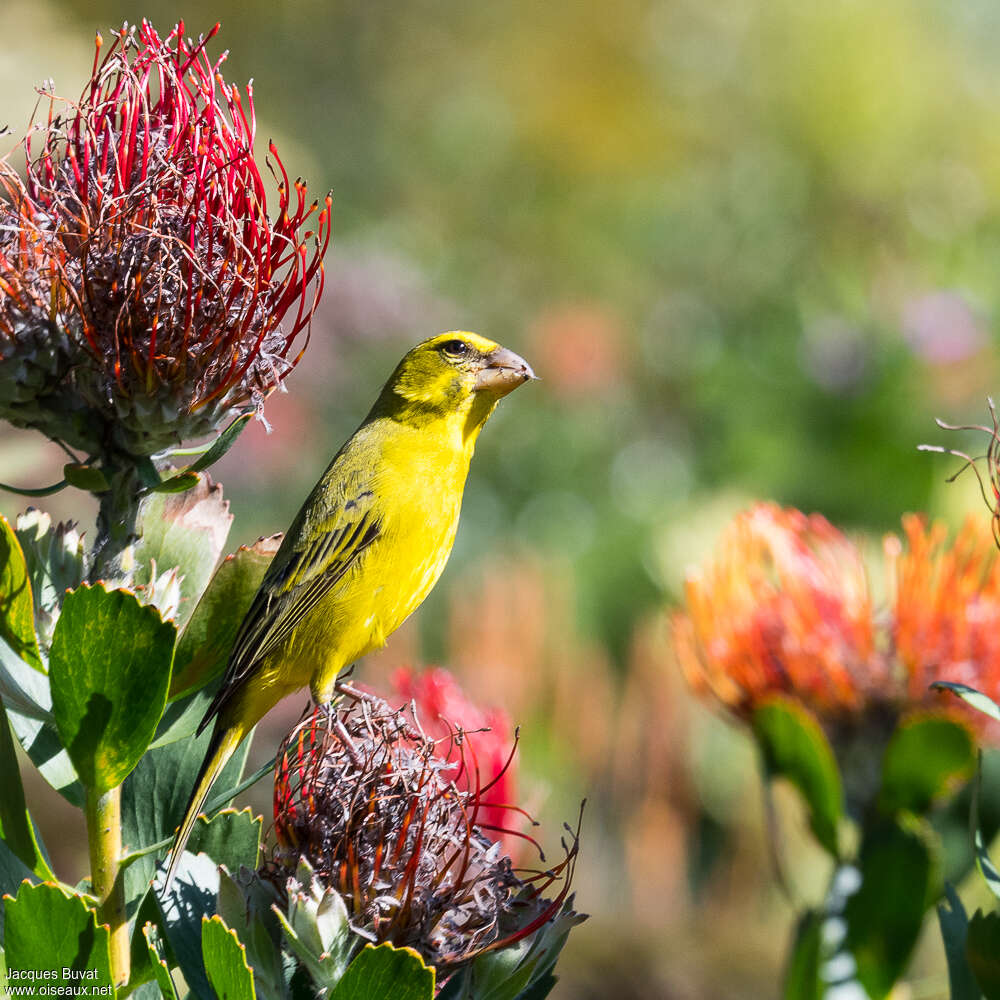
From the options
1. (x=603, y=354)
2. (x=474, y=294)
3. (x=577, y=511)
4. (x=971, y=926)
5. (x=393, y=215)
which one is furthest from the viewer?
(x=393, y=215)

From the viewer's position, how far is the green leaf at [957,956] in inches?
41.8

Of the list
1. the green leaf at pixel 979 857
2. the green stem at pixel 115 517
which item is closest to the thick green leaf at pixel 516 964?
the green leaf at pixel 979 857

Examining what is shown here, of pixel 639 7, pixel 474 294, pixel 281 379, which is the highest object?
pixel 639 7

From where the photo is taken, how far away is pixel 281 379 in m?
0.99

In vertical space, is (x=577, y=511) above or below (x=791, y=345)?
below

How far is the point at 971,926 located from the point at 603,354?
15.9ft

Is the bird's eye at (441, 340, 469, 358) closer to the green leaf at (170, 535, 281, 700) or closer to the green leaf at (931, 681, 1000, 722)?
the green leaf at (170, 535, 281, 700)

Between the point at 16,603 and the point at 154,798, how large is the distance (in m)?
0.25

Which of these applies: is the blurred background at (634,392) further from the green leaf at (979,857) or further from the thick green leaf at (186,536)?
the green leaf at (979,857)

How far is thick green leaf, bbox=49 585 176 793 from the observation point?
2.77 feet

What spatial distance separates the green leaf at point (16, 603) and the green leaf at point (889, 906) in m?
0.98

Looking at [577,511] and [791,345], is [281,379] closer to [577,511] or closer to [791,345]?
[791,345]

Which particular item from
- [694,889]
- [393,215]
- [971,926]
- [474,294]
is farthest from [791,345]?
[393,215]

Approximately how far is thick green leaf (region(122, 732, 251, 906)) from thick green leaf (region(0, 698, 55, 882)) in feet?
0.27
